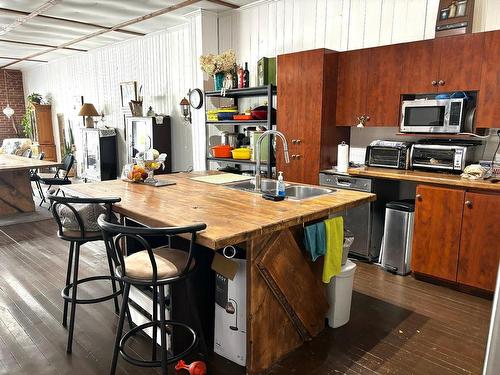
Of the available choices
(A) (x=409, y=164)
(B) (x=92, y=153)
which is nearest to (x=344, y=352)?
(A) (x=409, y=164)

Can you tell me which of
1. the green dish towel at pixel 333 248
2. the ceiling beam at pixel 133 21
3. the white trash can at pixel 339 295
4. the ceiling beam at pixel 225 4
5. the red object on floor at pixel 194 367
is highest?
the ceiling beam at pixel 225 4

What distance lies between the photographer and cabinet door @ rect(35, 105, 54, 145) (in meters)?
9.67

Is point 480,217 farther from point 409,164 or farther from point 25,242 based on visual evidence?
point 25,242

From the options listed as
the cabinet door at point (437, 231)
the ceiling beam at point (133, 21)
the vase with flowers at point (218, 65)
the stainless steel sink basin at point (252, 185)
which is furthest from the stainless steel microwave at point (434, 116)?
the ceiling beam at point (133, 21)

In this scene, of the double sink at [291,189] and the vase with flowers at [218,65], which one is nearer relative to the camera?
the double sink at [291,189]

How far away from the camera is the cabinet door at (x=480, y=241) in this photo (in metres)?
2.83

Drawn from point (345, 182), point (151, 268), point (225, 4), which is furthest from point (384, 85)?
point (151, 268)

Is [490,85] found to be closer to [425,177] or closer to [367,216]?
[425,177]

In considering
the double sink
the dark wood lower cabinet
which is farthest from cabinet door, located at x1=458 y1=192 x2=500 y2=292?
the double sink

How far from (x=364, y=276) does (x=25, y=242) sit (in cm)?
375

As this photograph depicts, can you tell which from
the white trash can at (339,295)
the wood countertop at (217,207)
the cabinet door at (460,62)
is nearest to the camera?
the wood countertop at (217,207)

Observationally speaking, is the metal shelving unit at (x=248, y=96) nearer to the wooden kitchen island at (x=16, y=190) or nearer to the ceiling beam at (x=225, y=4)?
the ceiling beam at (x=225, y=4)

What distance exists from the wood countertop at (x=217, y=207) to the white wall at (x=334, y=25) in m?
1.97

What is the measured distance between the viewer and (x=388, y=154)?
144 inches
